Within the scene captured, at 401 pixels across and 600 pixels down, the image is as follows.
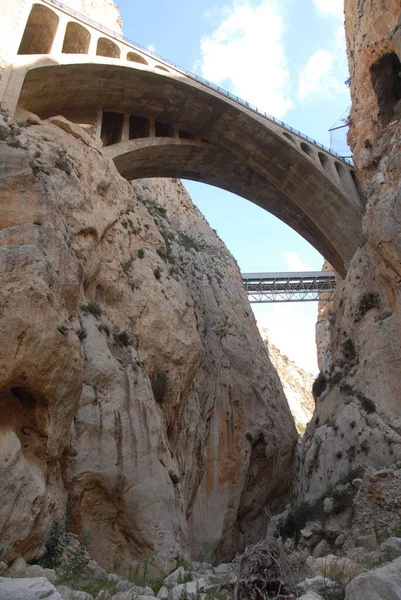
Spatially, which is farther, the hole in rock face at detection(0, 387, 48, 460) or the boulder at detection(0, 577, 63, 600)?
the hole in rock face at detection(0, 387, 48, 460)

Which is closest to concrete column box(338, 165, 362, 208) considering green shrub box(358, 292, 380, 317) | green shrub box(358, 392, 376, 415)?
green shrub box(358, 292, 380, 317)

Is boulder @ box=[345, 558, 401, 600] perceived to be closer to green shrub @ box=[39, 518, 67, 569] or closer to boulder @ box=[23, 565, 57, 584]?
boulder @ box=[23, 565, 57, 584]

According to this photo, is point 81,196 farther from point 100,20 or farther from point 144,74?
point 100,20

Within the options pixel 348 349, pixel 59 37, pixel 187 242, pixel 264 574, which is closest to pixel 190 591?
pixel 264 574

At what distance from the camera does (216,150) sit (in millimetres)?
22953

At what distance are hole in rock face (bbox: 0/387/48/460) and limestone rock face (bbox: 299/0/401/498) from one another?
→ 9241 mm

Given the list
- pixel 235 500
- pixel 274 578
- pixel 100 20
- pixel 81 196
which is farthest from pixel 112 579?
pixel 100 20

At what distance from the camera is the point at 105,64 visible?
723 inches

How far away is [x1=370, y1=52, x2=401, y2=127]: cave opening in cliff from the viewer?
20.9m

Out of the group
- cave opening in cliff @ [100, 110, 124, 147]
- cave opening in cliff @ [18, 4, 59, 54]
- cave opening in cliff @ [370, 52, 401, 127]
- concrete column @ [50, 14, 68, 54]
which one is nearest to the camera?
concrete column @ [50, 14, 68, 54]

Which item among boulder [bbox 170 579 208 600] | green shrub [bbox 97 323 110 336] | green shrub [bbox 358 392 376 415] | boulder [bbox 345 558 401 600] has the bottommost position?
boulder [bbox 170 579 208 600]

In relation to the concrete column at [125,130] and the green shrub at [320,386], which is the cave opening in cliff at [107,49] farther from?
the green shrub at [320,386]

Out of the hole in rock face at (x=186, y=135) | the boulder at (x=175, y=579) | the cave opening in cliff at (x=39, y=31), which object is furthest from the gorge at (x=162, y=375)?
the hole in rock face at (x=186, y=135)

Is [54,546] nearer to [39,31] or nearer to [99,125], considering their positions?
[99,125]
